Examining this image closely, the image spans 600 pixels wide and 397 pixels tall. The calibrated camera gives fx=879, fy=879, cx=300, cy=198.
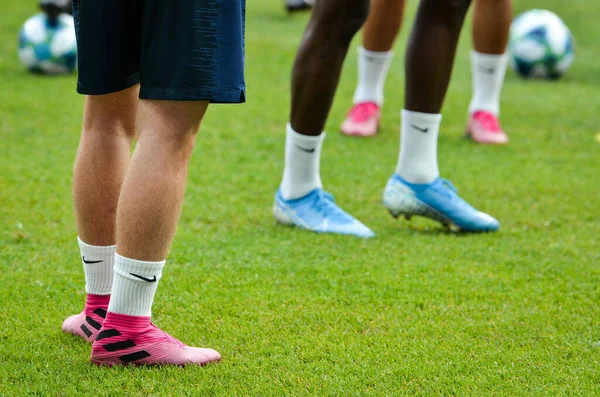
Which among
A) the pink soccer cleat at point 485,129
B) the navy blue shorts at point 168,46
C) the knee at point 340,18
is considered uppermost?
the navy blue shorts at point 168,46

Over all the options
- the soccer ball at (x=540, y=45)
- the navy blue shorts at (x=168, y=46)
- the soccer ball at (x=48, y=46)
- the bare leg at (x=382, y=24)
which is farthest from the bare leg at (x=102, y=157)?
the soccer ball at (x=540, y=45)

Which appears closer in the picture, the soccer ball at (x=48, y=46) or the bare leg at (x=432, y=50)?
the bare leg at (x=432, y=50)

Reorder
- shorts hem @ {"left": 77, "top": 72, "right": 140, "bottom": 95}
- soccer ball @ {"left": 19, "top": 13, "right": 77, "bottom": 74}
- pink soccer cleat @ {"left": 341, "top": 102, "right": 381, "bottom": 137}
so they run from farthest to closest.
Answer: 1. soccer ball @ {"left": 19, "top": 13, "right": 77, "bottom": 74}
2. pink soccer cleat @ {"left": 341, "top": 102, "right": 381, "bottom": 137}
3. shorts hem @ {"left": 77, "top": 72, "right": 140, "bottom": 95}

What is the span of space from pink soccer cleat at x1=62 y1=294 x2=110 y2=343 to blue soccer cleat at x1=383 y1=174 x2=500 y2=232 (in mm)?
1403

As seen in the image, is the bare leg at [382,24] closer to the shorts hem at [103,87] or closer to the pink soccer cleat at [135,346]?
the shorts hem at [103,87]

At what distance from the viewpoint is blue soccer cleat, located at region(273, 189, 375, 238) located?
326cm

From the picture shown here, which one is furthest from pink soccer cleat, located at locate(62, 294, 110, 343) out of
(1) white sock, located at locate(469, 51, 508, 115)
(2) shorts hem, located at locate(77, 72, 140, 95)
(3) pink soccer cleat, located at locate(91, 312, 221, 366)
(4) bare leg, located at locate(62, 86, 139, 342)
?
(1) white sock, located at locate(469, 51, 508, 115)

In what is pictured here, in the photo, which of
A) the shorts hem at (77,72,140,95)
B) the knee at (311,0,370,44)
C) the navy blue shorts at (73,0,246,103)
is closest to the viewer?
the navy blue shorts at (73,0,246,103)

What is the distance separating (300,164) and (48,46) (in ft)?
11.5

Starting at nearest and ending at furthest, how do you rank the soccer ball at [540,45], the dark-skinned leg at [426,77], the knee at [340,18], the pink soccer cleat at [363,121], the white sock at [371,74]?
1. the knee at [340,18]
2. the dark-skinned leg at [426,77]
3. the pink soccer cleat at [363,121]
4. the white sock at [371,74]
5. the soccer ball at [540,45]

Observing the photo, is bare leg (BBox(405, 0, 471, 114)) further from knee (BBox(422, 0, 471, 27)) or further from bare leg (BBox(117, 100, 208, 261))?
bare leg (BBox(117, 100, 208, 261))

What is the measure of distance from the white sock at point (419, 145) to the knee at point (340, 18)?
1.30 ft

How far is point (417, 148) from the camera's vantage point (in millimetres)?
3291

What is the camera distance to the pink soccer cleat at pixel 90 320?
2.18m
